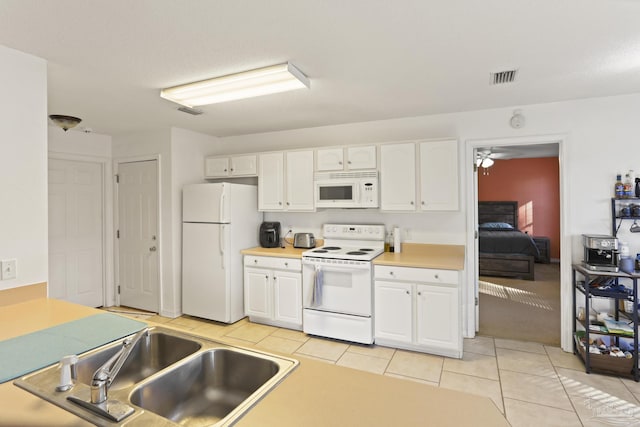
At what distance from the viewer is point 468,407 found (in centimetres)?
99

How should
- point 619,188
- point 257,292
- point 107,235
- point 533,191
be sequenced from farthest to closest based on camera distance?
point 533,191, point 107,235, point 257,292, point 619,188

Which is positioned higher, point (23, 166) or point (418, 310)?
point (23, 166)

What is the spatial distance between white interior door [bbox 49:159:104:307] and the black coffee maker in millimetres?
2267

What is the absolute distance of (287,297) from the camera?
3.75m

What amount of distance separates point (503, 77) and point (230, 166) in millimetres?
3159

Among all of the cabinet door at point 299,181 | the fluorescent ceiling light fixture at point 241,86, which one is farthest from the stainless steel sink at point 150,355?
the cabinet door at point 299,181

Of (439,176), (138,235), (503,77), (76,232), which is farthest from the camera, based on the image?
(138,235)

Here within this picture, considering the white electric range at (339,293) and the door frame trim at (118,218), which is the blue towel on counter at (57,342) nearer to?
the white electric range at (339,293)

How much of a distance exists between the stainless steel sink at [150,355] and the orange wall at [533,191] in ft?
26.7

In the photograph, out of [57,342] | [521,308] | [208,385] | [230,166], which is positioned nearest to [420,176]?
[230,166]

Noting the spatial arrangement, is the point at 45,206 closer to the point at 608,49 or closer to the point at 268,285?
the point at 268,285

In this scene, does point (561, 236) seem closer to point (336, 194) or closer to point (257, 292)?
point (336, 194)

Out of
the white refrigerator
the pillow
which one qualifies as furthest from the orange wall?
the white refrigerator

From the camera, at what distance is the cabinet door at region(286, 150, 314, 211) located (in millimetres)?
3928
